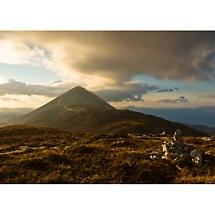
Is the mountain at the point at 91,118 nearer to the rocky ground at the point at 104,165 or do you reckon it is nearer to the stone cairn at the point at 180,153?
the rocky ground at the point at 104,165

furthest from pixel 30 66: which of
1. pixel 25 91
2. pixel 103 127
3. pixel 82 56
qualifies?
pixel 103 127

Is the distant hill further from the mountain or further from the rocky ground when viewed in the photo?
the rocky ground

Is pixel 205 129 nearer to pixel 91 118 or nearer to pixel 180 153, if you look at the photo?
pixel 180 153

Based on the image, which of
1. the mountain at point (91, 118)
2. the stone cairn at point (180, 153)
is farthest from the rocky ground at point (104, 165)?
the mountain at point (91, 118)

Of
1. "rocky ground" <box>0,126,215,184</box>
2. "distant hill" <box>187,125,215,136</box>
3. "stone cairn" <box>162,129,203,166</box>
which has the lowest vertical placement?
"rocky ground" <box>0,126,215,184</box>

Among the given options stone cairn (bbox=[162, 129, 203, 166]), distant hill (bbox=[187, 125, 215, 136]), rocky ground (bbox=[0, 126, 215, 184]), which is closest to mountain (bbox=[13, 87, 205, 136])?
distant hill (bbox=[187, 125, 215, 136])
